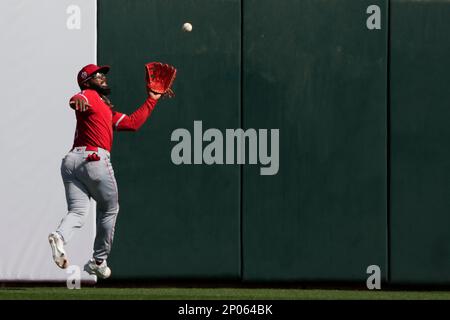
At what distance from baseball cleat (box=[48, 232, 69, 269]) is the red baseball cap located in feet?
4.13

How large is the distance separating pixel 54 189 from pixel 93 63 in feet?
3.47

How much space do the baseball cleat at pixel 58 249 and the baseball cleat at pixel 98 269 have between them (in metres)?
0.25

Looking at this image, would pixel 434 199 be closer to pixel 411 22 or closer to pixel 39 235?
pixel 411 22

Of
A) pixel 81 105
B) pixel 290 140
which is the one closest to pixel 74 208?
pixel 81 105

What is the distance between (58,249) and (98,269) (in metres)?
0.48

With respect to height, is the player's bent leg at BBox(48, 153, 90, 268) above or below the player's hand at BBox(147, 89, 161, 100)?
below

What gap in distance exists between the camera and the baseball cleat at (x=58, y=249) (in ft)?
42.5

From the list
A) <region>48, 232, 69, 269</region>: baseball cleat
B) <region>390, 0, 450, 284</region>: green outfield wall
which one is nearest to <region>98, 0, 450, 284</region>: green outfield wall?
<region>390, 0, 450, 284</region>: green outfield wall

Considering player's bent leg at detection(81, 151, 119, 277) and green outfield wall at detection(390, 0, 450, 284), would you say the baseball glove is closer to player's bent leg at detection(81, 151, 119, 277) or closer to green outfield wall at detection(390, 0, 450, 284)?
player's bent leg at detection(81, 151, 119, 277)

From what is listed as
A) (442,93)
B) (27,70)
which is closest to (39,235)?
(27,70)

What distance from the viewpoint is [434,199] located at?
13672 millimetres

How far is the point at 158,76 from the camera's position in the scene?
44.0 feet

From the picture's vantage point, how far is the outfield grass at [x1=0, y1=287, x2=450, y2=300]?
1299 centimetres

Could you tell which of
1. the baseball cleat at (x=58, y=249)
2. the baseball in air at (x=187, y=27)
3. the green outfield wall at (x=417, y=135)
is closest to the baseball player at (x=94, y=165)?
the baseball cleat at (x=58, y=249)
